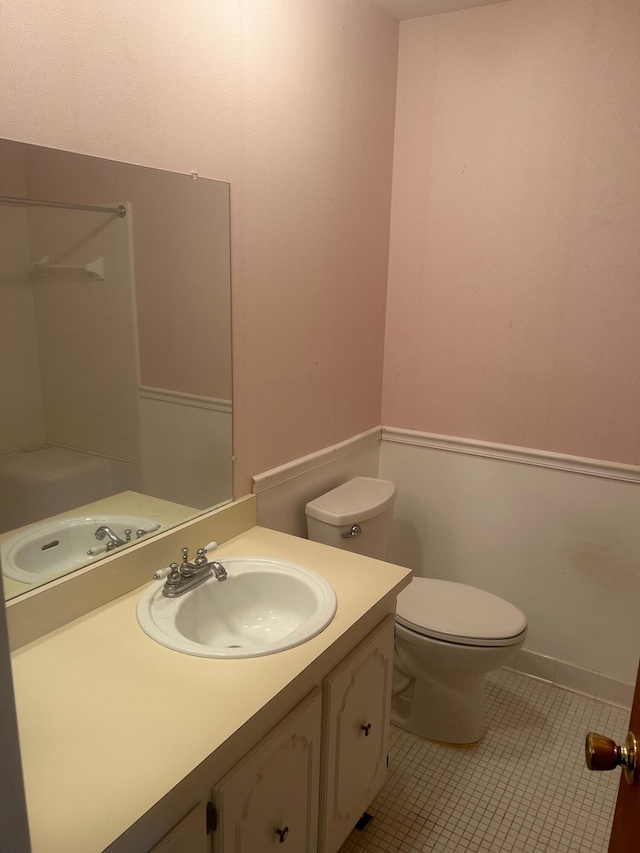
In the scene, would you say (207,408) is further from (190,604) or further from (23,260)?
(23,260)

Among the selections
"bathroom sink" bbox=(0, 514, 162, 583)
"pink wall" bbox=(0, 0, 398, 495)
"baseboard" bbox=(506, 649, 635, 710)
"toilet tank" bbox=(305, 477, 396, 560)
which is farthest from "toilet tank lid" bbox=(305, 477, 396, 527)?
"baseboard" bbox=(506, 649, 635, 710)

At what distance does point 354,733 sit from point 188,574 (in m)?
0.55

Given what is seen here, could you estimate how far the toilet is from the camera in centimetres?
189

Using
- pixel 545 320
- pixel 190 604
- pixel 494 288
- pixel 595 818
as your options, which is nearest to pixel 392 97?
pixel 494 288

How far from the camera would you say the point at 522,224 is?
6.96 feet

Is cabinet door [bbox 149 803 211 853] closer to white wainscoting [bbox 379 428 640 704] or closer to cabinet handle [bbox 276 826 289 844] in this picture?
cabinet handle [bbox 276 826 289 844]

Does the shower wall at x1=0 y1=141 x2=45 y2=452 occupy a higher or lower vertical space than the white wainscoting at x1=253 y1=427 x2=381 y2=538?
higher

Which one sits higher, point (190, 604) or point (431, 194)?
point (431, 194)

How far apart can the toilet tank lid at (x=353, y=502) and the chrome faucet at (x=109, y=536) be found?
0.69 m

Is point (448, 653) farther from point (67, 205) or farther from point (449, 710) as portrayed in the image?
point (67, 205)

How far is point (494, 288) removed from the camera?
7.24 ft

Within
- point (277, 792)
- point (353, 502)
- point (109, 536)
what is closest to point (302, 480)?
point (353, 502)

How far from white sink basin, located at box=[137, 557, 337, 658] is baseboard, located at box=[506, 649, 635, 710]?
52.2 inches

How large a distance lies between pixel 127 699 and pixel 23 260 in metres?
0.81
